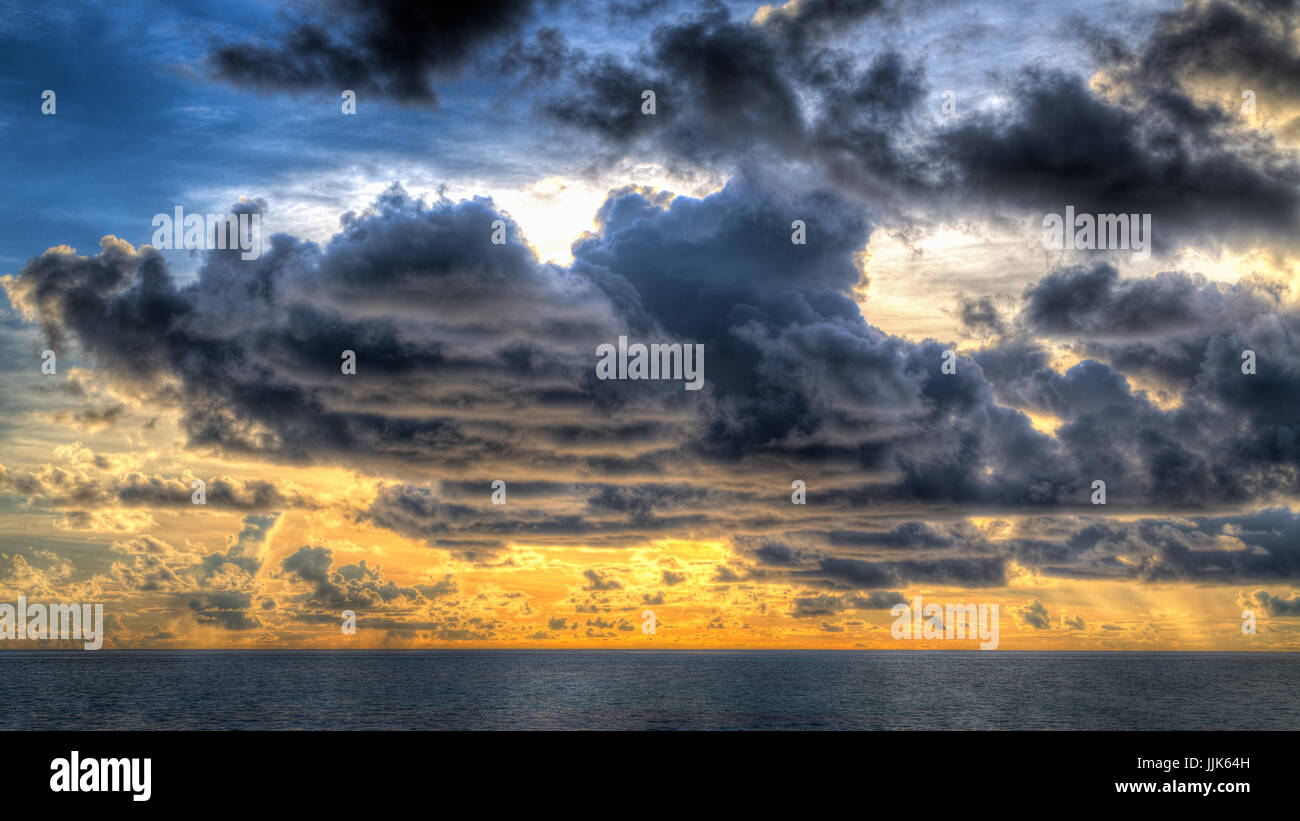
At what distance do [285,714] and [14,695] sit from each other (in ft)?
281

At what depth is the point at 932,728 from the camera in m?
106
